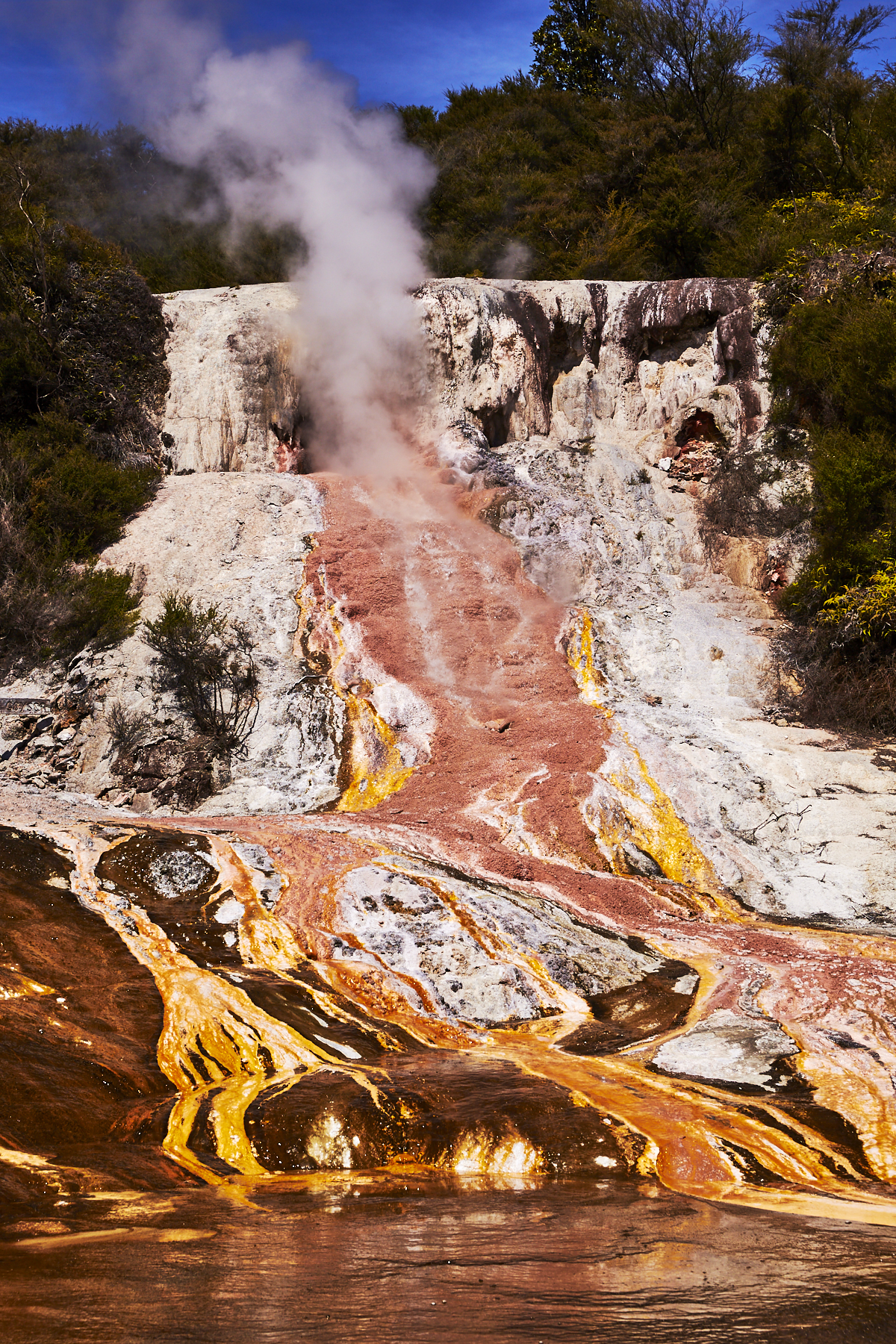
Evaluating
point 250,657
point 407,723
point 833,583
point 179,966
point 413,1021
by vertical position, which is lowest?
point 413,1021

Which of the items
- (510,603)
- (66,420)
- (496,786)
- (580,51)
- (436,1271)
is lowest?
(436,1271)

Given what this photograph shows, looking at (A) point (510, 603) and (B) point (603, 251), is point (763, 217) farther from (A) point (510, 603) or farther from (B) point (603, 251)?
(A) point (510, 603)

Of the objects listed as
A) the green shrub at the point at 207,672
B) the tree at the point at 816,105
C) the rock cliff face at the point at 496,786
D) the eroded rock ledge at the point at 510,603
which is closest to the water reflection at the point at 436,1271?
the rock cliff face at the point at 496,786

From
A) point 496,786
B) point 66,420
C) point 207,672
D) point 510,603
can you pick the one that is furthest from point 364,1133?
point 66,420

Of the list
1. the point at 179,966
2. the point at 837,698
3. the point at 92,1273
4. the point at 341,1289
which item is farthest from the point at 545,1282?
the point at 837,698

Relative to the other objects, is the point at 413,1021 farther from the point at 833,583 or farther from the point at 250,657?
the point at 833,583

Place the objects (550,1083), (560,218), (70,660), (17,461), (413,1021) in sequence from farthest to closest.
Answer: (560,218) → (17,461) → (70,660) → (413,1021) → (550,1083)

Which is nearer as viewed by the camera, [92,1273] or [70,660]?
[92,1273]

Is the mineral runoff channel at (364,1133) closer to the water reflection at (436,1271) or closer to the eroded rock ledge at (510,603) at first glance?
the water reflection at (436,1271)
